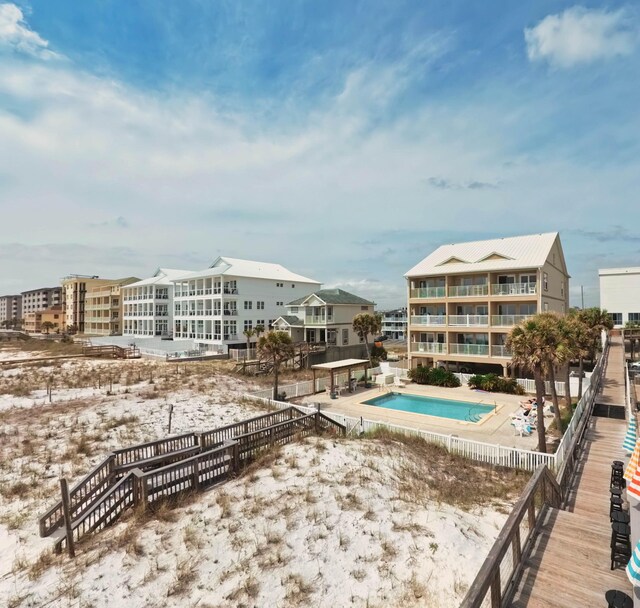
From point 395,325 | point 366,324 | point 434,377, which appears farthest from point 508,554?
point 395,325

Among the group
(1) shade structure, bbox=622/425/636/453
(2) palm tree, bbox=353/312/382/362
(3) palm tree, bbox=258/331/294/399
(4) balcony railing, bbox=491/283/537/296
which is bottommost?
(1) shade structure, bbox=622/425/636/453

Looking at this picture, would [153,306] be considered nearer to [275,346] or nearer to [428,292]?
[275,346]

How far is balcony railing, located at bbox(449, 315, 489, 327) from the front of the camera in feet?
100.0

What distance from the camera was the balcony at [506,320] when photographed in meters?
28.8

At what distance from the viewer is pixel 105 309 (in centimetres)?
8288

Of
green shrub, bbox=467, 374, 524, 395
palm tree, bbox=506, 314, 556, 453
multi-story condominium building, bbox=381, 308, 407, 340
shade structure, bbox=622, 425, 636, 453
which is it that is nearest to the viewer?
shade structure, bbox=622, 425, 636, 453

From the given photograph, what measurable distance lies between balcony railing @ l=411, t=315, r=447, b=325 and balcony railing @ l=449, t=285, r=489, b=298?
6.77ft

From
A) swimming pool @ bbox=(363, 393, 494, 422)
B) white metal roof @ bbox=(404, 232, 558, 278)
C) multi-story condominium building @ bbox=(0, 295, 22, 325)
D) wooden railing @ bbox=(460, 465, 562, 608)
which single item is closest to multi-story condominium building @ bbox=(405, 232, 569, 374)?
white metal roof @ bbox=(404, 232, 558, 278)

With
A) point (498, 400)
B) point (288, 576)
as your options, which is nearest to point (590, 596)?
point (288, 576)

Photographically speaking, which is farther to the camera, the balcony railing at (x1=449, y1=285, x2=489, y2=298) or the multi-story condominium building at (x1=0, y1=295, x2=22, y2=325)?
the multi-story condominium building at (x1=0, y1=295, x2=22, y2=325)

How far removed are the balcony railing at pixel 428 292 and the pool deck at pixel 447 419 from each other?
7.94m

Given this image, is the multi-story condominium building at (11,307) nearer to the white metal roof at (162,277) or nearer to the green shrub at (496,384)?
the white metal roof at (162,277)

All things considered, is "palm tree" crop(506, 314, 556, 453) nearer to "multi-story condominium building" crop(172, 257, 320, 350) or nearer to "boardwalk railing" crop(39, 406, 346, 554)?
"boardwalk railing" crop(39, 406, 346, 554)

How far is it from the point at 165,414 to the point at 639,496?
19031mm
